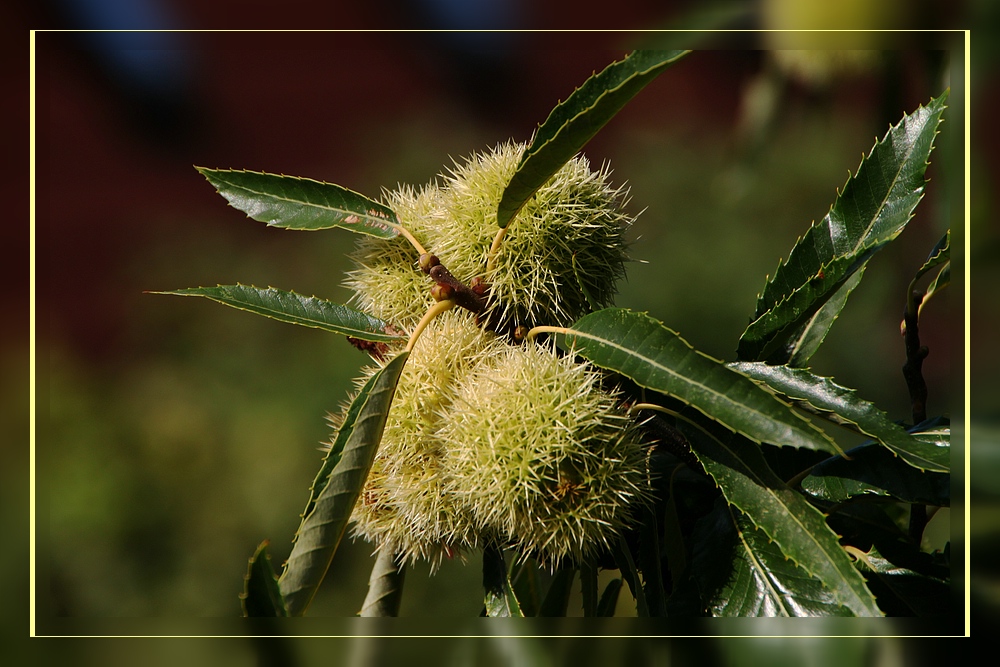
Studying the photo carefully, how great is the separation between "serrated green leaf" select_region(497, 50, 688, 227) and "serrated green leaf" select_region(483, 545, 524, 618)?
0.29m

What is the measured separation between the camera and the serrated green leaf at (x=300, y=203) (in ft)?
1.87

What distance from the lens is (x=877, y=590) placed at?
56cm

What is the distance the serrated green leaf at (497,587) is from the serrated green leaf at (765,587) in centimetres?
15

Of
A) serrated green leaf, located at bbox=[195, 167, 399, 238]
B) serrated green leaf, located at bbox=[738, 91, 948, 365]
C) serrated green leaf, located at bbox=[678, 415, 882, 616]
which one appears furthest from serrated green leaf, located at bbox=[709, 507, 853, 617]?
serrated green leaf, located at bbox=[195, 167, 399, 238]

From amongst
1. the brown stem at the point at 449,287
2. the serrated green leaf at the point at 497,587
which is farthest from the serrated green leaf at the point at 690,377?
the serrated green leaf at the point at 497,587

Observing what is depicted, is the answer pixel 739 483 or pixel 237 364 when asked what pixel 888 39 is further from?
pixel 237 364

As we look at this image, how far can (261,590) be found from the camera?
44 centimetres

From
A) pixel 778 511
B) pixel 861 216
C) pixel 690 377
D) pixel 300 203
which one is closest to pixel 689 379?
pixel 690 377

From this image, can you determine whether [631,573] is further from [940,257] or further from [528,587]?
[940,257]

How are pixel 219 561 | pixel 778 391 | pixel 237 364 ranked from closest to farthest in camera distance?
1. pixel 778 391
2. pixel 219 561
3. pixel 237 364

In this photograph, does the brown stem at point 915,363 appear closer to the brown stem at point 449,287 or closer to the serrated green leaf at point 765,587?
the serrated green leaf at point 765,587

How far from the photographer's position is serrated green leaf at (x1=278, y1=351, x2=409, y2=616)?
451mm
